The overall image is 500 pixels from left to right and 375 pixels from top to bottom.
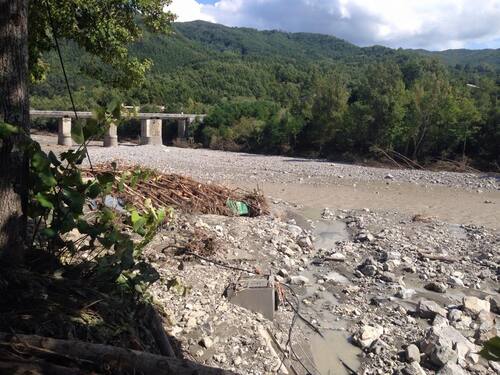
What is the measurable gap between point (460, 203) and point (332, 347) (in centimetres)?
1366

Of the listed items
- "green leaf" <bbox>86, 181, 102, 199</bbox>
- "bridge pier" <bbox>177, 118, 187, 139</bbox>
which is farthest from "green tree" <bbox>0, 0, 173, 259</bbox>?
"bridge pier" <bbox>177, 118, 187, 139</bbox>

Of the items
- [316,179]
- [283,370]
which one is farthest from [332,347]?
[316,179]

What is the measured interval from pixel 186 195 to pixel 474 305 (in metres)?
5.60

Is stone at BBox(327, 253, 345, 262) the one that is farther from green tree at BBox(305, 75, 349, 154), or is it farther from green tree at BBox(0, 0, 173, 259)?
green tree at BBox(305, 75, 349, 154)

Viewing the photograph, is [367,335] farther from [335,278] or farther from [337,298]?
[335,278]

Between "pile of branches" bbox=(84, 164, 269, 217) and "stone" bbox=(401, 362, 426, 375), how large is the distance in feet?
16.3

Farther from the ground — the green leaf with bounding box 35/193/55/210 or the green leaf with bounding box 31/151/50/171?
the green leaf with bounding box 31/151/50/171

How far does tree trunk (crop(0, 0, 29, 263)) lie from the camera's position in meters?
2.81

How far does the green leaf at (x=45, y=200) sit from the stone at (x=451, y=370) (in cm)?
392

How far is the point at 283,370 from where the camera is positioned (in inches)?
177

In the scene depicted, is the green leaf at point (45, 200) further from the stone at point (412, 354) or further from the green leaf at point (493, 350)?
the stone at point (412, 354)

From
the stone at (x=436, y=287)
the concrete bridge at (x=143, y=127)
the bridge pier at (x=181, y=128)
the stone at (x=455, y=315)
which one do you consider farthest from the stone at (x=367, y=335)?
the bridge pier at (x=181, y=128)

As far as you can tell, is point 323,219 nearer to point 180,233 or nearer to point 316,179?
point 180,233

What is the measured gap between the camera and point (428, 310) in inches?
252
